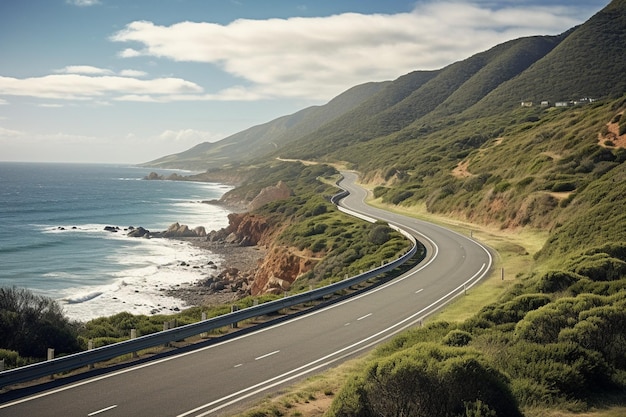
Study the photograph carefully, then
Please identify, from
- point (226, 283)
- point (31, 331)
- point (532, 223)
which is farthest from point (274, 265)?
point (31, 331)

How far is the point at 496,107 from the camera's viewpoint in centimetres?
12925

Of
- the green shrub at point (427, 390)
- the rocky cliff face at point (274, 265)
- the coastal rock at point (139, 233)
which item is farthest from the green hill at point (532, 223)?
the coastal rock at point (139, 233)

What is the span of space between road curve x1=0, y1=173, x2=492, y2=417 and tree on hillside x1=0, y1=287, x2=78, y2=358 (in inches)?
137

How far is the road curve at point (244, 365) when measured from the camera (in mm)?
11602

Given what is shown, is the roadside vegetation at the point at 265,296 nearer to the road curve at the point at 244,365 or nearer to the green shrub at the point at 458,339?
the road curve at the point at 244,365

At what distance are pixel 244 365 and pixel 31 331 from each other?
6890 mm

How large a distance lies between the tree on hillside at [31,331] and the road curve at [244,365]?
11.4ft

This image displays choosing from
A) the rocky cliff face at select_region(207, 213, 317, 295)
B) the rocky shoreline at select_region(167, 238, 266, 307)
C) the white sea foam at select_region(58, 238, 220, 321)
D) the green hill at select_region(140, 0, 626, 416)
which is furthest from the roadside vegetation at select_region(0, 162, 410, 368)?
the white sea foam at select_region(58, 238, 220, 321)

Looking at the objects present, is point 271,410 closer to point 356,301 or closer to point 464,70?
point 356,301

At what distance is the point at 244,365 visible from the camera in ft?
47.8

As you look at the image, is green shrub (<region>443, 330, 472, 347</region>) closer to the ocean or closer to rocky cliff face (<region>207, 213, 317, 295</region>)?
rocky cliff face (<region>207, 213, 317, 295</region>)

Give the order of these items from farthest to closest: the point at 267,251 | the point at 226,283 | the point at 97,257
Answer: the point at 267,251, the point at 97,257, the point at 226,283

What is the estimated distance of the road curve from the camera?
457 inches

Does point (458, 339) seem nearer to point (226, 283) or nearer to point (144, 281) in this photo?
point (226, 283)
